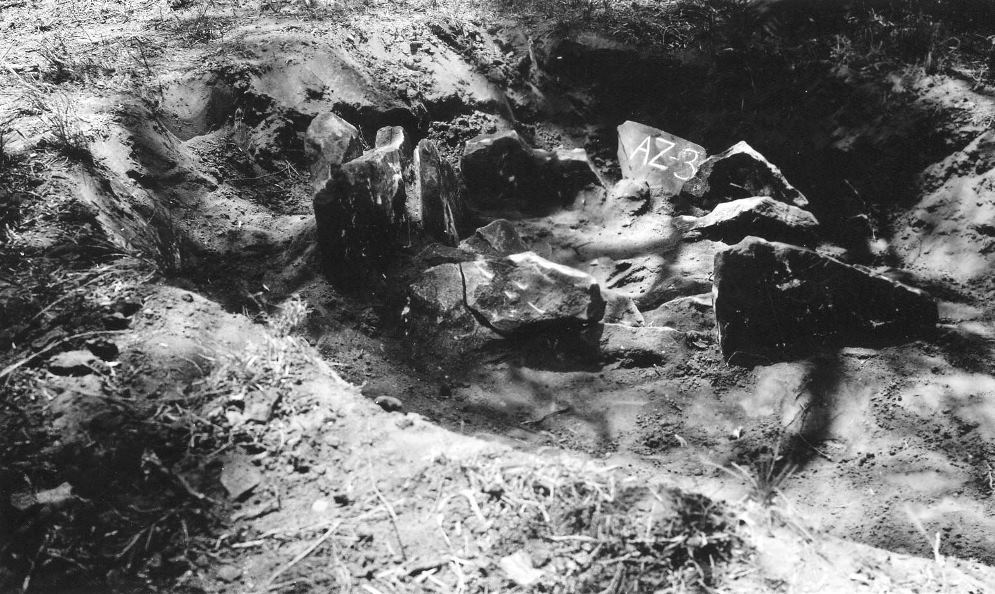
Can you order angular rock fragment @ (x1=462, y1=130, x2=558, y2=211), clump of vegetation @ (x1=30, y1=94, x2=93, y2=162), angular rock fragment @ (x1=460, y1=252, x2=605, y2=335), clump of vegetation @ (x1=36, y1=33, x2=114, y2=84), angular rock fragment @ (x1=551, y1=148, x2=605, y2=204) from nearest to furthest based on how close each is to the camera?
clump of vegetation @ (x1=30, y1=94, x2=93, y2=162) → angular rock fragment @ (x1=460, y1=252, x2=605, y2=335) → clump of vegetation @ (x1=36, y1=33, x2=114, y2=84) → angular rock fragment @ (x1=462, y1=130, x2=558, y2=211) → angular rock fragment @ (x1=551, y1=148, x2=605, y2=204)

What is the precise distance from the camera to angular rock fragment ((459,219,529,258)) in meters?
3.60

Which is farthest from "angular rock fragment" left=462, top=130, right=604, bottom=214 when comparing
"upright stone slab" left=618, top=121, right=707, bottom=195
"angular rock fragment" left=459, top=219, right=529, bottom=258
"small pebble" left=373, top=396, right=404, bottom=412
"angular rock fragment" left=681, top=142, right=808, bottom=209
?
"small pebble" left=373, top=396, right=404, bottom=412

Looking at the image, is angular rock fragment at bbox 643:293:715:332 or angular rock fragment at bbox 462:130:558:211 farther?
angular rock fragment at bbox 462:130:558:211

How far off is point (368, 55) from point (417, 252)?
1.94 m

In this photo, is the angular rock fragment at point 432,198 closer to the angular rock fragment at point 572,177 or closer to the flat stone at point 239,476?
the angular rock fragment at point 572,177

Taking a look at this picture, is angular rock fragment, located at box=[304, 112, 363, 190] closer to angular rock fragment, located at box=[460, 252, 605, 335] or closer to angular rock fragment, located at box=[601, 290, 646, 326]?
angular rock fragment, located at box=[460, 252, 605, 335]

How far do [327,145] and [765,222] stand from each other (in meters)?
2.71

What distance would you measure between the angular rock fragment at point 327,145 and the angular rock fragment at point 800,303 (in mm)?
2206

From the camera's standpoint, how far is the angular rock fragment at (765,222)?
3.77 metres

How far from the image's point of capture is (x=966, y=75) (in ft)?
12.8

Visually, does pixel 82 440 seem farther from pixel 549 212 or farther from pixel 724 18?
pixel 724 18

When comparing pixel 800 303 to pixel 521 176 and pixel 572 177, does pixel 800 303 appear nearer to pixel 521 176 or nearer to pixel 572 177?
pixel 572 177

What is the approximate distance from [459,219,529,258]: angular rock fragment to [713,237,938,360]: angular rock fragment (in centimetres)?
117

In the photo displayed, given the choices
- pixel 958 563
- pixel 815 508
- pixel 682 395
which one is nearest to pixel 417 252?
pixel 682 395
